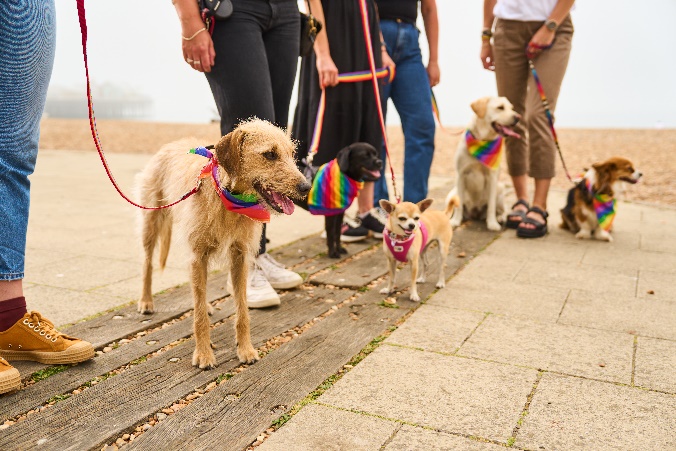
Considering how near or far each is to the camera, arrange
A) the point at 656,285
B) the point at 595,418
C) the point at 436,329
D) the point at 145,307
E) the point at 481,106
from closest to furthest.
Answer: the point at 595,418
the point at 436,329
the point at 145,307
the point at 656,285
the point at 481,106

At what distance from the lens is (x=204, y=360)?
2912 mm

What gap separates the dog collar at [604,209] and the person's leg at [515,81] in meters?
0.73

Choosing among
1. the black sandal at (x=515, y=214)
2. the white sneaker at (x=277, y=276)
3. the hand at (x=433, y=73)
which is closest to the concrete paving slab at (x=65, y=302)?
the white sneaker at (x=277, y=276)

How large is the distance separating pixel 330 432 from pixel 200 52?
85.6 inches

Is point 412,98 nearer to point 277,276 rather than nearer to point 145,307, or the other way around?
point 277,276

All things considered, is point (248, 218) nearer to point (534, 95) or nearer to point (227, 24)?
point (227, 24)

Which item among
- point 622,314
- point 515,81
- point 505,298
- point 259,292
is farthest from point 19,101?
point 515,81

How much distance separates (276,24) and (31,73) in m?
1.55

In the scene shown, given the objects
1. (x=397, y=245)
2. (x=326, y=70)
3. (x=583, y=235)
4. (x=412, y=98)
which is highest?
(x=326, y=70)

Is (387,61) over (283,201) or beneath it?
over

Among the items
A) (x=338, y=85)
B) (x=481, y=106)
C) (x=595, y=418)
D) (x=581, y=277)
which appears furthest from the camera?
(x=481, y=106)

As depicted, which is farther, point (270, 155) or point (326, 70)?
point (326, 70)

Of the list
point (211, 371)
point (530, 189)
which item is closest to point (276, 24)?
point (211, 371)

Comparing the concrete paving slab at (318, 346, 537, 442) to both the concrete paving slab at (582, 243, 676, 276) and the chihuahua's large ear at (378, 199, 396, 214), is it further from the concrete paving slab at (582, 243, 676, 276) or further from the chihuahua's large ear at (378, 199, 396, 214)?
the concrete paving slab at (582, 243, 676, 276)
